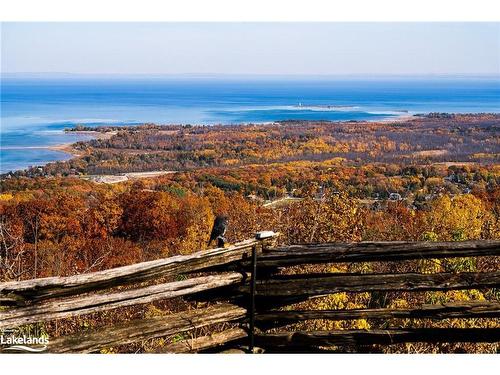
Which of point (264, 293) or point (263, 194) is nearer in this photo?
point (264, 293)

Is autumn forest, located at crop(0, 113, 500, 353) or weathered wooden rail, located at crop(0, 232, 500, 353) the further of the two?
autumn forest, located at crop(0, 113, 500, 353)

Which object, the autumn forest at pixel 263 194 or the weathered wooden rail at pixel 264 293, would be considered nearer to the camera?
the weathered wooden rail at pixel 264 293

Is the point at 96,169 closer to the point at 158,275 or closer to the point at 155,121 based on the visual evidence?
the point at 155,121

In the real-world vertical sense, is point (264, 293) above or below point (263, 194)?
above

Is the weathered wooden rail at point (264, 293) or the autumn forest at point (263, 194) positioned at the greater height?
the weathered wooden rail at point (264, 293)

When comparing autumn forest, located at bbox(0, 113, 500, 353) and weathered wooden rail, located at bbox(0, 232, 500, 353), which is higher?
weathered wooden rail, located at bbox(0, 232, 500, 353)

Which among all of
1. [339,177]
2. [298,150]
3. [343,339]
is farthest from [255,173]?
[343,339]

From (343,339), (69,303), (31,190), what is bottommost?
(31,190)

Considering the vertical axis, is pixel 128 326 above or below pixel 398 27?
below
